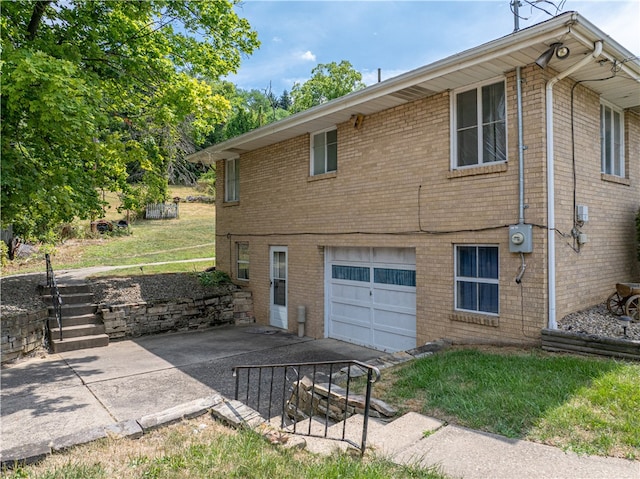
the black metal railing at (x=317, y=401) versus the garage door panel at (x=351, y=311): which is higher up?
the garage door panel at (x=351, y=311)

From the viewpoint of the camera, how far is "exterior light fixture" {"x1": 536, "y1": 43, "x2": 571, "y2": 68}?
568 centimetres

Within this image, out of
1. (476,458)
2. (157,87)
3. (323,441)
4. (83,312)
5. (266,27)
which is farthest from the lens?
(266,27)

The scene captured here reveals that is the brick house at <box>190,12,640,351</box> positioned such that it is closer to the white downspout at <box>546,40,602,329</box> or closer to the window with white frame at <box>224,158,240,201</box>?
the white downspout at <box>546,40,602,329</box>

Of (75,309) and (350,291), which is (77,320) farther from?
(350,291)

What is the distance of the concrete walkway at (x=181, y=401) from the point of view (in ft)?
11.1

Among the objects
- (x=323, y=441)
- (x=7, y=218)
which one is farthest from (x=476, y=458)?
(x=7, y=218)

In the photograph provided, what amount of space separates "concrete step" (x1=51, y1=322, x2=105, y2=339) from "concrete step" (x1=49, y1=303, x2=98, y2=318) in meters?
0.38

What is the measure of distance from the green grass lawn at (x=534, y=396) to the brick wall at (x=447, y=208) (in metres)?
1.21

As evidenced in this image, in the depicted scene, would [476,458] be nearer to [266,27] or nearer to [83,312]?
[83,312]

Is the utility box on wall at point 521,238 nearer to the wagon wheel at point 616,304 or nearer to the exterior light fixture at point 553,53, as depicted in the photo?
the wagon wheel at point 616,304

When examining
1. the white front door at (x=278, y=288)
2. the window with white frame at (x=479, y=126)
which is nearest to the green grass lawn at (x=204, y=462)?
the window with white frame at (x=479, y=126)

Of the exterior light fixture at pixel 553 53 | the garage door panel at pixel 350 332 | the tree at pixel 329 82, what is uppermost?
the tree at pixel 329 82

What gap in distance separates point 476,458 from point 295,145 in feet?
28.9

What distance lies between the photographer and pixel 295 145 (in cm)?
1101
